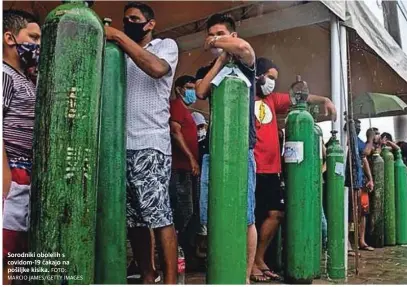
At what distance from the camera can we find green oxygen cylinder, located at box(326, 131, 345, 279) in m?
3.01

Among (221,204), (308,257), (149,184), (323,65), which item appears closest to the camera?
(221,204)

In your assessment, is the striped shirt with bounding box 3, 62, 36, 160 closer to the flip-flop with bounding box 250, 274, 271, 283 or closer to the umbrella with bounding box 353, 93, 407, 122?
the flip-flop with bounding box 250, 274, 271, 283

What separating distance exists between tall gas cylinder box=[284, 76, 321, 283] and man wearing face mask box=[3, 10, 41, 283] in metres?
1.43

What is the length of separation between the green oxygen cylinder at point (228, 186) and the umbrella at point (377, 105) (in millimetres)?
3091

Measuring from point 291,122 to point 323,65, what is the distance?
1.40 metres

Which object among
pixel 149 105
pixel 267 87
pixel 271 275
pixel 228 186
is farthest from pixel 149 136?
pixel 271 275

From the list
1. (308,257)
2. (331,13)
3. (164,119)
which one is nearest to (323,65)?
(331,13)

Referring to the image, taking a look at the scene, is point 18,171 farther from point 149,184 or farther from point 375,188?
point 375,188

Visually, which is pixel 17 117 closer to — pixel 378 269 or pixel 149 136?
pixel 149 136

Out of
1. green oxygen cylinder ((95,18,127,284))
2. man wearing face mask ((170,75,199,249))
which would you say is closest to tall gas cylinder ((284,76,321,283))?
man wearing face mask ((170,75,199,249))

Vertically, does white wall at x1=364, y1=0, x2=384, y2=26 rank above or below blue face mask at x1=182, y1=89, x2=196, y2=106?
above

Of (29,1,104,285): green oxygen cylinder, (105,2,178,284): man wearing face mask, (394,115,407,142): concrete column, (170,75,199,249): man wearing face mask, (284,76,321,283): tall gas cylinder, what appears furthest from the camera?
(394,115,407,142): concrete column

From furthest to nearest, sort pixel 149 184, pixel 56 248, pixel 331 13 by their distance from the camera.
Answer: pixel 331 13, pixel 149 184, pixel 56 248

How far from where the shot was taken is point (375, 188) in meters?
4.77
